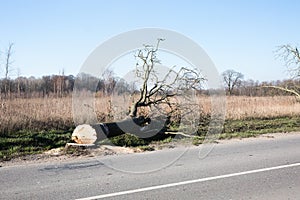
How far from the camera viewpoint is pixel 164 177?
20.6 ft

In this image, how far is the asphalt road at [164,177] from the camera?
17.2 feet

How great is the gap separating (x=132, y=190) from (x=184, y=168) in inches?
74.7

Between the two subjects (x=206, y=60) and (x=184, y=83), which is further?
(x=184, y=83)

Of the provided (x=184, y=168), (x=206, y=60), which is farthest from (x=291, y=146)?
(x=184, y=168)

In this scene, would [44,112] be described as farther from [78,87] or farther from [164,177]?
[164,177]

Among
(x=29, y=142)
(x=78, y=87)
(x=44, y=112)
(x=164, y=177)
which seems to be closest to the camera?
(x=164, y=177)

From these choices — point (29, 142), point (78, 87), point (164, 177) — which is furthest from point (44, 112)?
point (164, 177)

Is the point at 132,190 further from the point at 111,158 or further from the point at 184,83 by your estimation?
the point at 184,83

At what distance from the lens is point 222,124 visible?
49.9 ft

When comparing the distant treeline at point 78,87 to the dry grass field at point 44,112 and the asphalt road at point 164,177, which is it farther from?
the asphalt road at point 164,177

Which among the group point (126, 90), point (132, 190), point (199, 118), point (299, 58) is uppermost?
point (299, 58)

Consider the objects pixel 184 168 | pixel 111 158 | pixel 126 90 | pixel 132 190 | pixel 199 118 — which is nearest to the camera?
pixel 132 190

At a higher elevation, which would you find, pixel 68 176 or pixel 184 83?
pixel 184 83

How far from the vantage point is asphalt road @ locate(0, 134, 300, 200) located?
5246 millimetres
